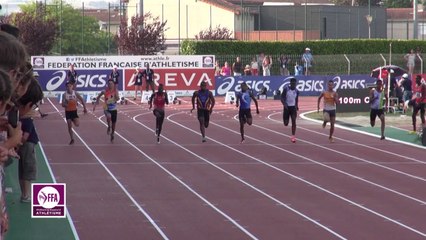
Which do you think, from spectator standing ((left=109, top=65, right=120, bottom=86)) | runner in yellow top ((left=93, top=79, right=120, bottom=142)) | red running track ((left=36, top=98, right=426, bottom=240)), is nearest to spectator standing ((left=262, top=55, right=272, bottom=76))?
spectator standing ((left=109, top=65, right=120, bottom=86))

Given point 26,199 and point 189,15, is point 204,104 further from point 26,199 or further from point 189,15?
point 189,15

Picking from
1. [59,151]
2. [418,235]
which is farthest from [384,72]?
[418,235]

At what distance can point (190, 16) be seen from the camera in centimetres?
7719

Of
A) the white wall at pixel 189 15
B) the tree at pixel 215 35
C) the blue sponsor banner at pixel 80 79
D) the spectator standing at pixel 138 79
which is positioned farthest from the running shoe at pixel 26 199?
the white wall at pixel 189 15

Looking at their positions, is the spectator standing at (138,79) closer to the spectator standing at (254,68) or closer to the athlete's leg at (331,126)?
the spectator standing at (254,68)

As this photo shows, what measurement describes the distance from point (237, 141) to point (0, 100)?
22649mm

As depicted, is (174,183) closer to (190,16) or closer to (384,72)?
(384,72)

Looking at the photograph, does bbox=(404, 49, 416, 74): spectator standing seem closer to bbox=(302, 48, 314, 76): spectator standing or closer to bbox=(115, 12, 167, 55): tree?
bbox=(302, 48, 314, 76): spectator standing

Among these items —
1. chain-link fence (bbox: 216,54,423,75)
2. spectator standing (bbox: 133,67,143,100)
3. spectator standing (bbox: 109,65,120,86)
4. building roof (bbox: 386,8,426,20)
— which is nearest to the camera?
spectator standing (bbox: 109,65,120,86)

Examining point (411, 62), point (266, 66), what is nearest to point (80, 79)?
point (266, 66)

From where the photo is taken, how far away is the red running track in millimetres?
14898

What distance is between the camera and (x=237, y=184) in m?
19.5

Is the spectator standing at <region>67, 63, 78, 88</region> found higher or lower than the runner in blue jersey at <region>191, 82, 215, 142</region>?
higher

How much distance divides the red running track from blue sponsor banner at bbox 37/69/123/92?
13.2m
